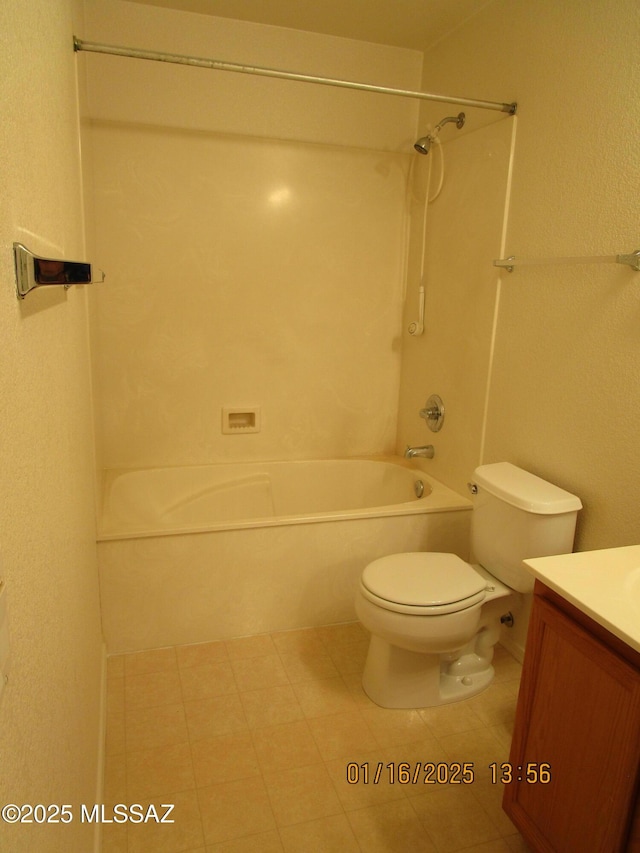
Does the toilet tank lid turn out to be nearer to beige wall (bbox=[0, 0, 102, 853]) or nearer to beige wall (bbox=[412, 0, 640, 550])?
beige wall (bbox=[412, 0, 640, 550])

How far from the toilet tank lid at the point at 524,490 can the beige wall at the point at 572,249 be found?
63 mm

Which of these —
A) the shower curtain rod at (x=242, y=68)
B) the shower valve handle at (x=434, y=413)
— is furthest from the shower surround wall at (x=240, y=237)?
the shower curtain rod at (x=242, y=68)

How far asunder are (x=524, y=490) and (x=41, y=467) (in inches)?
56.2

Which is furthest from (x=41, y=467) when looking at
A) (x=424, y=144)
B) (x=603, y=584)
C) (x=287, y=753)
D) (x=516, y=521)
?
(x=424, y=144)

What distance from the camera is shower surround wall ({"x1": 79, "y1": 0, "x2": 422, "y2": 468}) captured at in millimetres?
2354

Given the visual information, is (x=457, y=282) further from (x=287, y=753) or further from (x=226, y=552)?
→ (x=287, y=753)

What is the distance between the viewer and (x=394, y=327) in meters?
2.90

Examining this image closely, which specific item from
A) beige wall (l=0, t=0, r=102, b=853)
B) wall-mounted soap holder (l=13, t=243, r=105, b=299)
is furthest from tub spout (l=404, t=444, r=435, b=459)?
wall-mounted soap holder (l=13, t=243, r=105, b=299)

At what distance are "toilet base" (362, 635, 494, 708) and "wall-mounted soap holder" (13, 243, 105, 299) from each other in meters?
1.51

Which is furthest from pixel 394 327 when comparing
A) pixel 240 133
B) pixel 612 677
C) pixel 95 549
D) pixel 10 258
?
pixel 10 258

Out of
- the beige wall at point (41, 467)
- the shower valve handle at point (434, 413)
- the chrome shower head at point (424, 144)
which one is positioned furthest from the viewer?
the shower valve handle at point (434, 413)

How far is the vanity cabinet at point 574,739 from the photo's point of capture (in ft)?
3.32

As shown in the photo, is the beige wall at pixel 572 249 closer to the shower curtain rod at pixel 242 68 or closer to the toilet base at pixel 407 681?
the shower curtain rod at pixel 242 68

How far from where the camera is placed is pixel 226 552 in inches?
82.6
